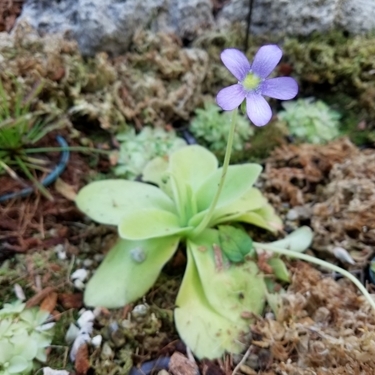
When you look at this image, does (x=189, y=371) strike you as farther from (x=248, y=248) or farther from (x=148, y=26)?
(x=148, y=26)

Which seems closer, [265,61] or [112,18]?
[265,61]

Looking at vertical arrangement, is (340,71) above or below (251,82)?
below

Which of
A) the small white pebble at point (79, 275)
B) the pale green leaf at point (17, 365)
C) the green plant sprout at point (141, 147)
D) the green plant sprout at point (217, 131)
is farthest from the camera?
the green plant sprout at point (217, 131)

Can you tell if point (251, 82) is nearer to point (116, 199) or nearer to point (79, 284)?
point (116, 199)

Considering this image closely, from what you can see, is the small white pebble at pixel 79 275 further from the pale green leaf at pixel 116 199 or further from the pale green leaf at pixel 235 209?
the pale green leaf at pixel 235 209

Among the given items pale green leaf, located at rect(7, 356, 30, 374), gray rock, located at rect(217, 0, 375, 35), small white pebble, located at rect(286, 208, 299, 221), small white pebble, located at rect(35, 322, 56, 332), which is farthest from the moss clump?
pale green leaf, located at rect(7, 356, 30, 374)

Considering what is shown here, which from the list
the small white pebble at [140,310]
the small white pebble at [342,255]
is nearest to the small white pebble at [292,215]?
the small white pebble at [342,255]

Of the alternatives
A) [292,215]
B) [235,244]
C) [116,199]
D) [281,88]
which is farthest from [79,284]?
[281,88]

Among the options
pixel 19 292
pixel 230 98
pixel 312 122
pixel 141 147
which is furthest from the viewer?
pixel 312 122
